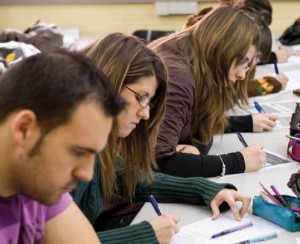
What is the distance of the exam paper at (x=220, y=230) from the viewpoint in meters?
1.32

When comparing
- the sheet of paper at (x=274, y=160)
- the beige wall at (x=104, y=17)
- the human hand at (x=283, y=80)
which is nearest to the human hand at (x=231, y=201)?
the sheet of paper at (x=274, y=160)

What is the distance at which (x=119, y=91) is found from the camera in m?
1.42

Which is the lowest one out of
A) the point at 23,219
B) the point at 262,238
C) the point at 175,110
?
the point at 262,238

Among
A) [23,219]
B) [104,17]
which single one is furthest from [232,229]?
[104,17]

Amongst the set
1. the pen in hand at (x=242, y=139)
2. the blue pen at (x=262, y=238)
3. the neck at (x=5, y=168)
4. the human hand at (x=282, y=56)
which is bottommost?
the human hand at (x=282, y=56)

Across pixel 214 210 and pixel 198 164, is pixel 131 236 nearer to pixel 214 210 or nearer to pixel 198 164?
pixel 214 210

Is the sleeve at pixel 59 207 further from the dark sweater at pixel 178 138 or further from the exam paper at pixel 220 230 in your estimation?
the dark sweater at pixel 178 138

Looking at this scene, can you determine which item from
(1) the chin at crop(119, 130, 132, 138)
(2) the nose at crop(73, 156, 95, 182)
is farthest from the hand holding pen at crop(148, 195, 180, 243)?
(2) the nose at crop(73, 156, 95, 182)

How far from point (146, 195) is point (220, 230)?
310 mm

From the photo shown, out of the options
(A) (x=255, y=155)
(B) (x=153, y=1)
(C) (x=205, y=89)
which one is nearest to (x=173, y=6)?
(B) (x=153, y=1)

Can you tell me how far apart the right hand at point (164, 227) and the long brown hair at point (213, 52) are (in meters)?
0.69

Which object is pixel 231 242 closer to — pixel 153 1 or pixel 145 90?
pixel 145 90

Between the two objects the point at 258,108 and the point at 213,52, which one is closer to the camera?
the point at 213,52

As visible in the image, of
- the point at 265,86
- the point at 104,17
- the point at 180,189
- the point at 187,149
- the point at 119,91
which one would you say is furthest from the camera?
the point at 104,17
